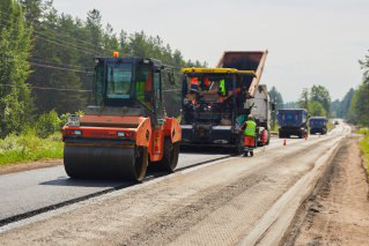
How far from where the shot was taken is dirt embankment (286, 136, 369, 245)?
6.66 meters

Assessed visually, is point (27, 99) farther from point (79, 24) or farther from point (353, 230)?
point (353, 230)

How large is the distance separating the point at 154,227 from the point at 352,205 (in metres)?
4.21

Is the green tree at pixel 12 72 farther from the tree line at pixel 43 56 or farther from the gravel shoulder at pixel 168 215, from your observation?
the gravel shoulder at pixel 168 215

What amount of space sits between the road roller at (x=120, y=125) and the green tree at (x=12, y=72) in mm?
38940

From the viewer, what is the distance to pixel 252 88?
76.2ft

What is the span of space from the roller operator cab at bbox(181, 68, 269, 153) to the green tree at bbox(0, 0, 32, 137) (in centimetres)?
3100

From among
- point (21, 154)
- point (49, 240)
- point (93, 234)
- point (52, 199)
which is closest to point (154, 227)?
point (93, 234)

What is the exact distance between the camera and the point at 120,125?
11.0 metres

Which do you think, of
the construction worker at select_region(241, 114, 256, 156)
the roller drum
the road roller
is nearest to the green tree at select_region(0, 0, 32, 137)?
the construction worker at select_region(241, 114, 256, 156)

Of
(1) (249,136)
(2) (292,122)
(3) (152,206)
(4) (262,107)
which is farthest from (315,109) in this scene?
(3) (152,206)

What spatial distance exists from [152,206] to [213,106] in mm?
13250

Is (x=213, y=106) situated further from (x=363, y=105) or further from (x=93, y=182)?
(x=363, y=105)

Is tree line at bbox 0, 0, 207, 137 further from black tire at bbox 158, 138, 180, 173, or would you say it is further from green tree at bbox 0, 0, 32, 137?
black tire at bbox 158, 138, 180, 173

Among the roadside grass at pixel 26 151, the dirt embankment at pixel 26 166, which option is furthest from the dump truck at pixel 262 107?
the dirt embankment at pixel 26 166
